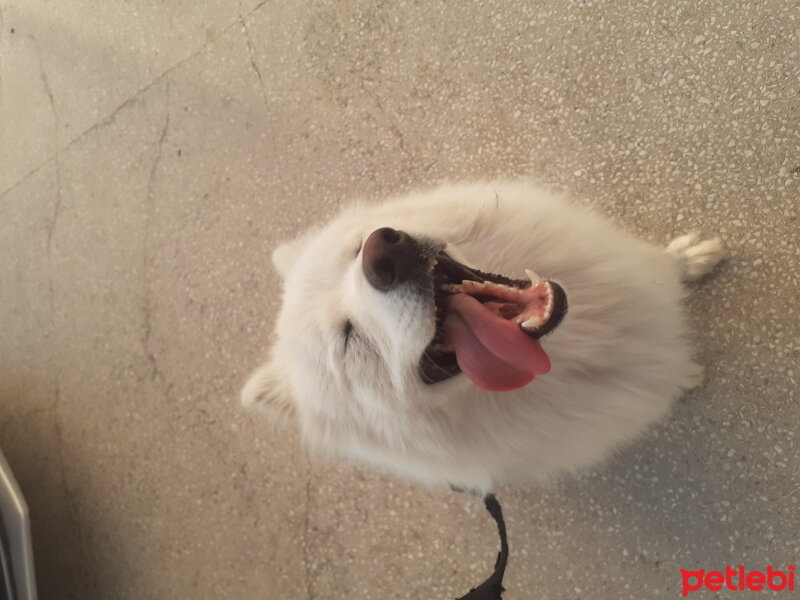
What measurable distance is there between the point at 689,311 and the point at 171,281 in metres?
2.52

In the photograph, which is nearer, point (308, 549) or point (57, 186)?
point (308, 549)

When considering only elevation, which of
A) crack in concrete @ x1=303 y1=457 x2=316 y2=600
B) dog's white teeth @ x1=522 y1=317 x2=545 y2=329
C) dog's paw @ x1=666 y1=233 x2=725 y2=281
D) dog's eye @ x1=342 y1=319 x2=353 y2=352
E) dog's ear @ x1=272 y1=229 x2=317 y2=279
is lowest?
crack in concrete @ x1=303 y1=457 x2=316 y2=600

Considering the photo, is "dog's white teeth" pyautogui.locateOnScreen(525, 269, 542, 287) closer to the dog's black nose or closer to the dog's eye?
the dog's black nose

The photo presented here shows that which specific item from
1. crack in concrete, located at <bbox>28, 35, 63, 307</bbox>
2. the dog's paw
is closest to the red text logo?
the dog's paw

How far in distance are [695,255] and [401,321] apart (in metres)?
1.12

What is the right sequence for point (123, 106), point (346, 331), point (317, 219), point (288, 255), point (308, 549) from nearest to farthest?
1. point (346, 331)
2. point (288, 255)
3. point (308, 549)
4. point (317, 219)
5. point (123, 106)

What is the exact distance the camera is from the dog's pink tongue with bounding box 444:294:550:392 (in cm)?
112

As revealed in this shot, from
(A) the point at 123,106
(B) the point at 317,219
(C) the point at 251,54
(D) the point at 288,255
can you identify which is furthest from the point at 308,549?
(A) the point at 123,106

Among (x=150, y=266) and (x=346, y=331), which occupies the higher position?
(x=150, y=266)

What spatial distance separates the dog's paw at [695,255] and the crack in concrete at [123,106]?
2.40 m

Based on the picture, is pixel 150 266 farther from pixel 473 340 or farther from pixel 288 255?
pixel 473 340

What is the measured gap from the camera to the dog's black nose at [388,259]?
115cm

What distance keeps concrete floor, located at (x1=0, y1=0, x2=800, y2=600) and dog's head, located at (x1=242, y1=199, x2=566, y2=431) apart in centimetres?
96

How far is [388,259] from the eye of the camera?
115 centimetres
